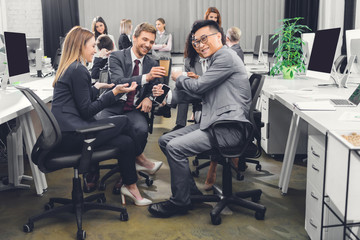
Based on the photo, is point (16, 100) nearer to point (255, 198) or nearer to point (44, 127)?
point (44, 127)

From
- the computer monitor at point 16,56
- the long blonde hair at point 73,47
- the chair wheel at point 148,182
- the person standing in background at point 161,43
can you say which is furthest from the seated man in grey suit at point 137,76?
the person standing in background at point 161,43

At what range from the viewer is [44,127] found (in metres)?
2.26

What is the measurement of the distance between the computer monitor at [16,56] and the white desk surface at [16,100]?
0.46 feet

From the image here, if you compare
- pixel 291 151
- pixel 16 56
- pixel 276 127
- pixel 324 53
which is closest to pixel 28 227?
pixel 16 56

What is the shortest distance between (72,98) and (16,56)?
1.34m

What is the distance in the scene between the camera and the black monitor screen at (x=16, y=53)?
11.0 ft

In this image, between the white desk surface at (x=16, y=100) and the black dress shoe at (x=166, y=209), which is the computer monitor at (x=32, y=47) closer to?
the white desk surface at (x=16, y=100)

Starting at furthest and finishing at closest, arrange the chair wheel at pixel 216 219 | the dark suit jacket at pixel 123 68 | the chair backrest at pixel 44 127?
1. the dark suit jacket at pixel 123 68
2. the chair wheel at pixel 216 219
3. the chair backrest at pixel 44 127

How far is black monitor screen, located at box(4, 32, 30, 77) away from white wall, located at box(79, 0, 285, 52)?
417 cm

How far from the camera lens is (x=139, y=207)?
277 cm

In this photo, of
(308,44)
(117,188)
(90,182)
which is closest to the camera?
(117,188)

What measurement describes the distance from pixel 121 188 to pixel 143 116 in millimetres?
666

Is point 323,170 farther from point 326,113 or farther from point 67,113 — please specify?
point 67,113

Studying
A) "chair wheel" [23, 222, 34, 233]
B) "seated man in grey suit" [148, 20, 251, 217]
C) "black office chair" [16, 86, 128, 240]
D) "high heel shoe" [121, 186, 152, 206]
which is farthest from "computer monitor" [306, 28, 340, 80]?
"chair wheel" [23, 222, 34, 233]
